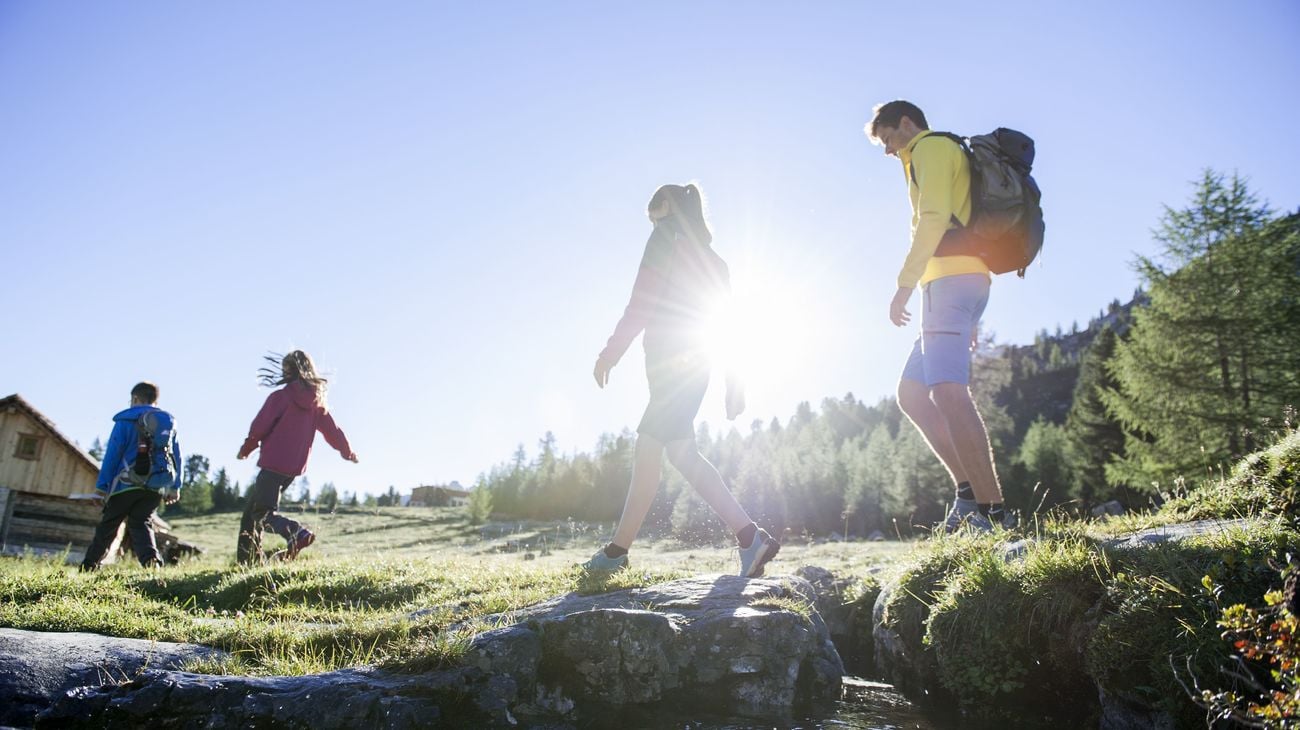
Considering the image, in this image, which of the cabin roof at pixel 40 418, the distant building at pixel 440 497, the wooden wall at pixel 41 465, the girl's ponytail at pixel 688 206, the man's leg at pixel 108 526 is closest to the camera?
the girl's ponytail at pixel 688 206

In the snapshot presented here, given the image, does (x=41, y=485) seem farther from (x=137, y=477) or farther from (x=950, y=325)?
(x=950, y=325)

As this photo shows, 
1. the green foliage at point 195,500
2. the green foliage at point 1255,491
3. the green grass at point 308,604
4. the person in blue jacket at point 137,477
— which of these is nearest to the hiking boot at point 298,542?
the green grass at point 308,604

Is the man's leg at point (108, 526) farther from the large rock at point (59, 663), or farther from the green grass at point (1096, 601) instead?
the green grass at point (1096, 601)

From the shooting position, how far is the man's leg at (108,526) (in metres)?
7.60

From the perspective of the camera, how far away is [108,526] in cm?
783

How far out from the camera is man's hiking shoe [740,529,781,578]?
4773 millimetres

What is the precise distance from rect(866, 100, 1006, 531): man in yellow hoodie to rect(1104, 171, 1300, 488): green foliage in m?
14.2

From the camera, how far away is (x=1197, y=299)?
690 inches

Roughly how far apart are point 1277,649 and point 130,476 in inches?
390

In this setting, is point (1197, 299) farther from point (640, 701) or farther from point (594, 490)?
point (594, 490)

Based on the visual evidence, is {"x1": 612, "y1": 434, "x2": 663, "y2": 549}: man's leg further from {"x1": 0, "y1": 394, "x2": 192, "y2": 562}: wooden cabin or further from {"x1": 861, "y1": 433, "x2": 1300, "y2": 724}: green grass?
{"x1": 0, "y1": 394, "x2": 192, "y2": 562}: wooden cabin

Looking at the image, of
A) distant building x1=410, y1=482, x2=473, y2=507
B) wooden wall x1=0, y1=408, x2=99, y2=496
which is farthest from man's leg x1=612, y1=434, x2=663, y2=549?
distant building x1=410, y1=482, x2=473, y2=507

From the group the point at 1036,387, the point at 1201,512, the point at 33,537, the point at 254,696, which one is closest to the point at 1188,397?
the point at 1201,512

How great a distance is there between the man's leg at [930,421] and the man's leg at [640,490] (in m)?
2.05
